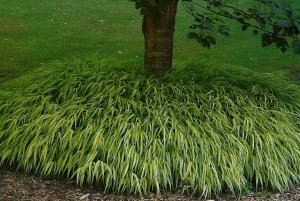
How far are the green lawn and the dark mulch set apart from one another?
8.11 ft

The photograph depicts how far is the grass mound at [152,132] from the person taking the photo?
4383 millimetres

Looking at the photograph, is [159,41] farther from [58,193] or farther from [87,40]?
[87,40]

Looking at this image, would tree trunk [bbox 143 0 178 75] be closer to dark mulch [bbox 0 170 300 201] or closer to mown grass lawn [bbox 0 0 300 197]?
mown grass lawn [bbox 0 0 300 197]

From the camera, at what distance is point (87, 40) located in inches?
405

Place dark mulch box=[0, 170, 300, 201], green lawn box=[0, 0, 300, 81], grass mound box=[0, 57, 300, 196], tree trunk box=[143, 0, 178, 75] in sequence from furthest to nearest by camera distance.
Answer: green lawn box=[0, 0, 300, 81], tree trunk box=[143, 0, 178, 75], grass mound box=[0, 57, 300, 196], dark mulch box=[0, 170, 300, 201]

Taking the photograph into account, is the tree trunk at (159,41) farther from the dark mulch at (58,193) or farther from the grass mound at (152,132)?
the dark mulch at (58,193)

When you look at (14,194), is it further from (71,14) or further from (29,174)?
(71,14)

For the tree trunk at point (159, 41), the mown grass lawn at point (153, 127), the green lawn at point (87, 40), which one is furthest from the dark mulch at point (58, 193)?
the green lawn at point (87, 40)

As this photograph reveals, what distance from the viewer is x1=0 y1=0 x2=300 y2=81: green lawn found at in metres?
8.90

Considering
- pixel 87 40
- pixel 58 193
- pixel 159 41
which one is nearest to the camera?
pixel 58 193

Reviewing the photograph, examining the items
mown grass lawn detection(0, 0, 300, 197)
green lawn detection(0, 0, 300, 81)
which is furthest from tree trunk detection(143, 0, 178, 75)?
green lawn detection(0, 0, 300, 81)

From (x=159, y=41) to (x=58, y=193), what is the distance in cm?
218

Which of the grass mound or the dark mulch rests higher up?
the grass mound

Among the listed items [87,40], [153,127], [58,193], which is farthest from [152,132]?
[87,40]
